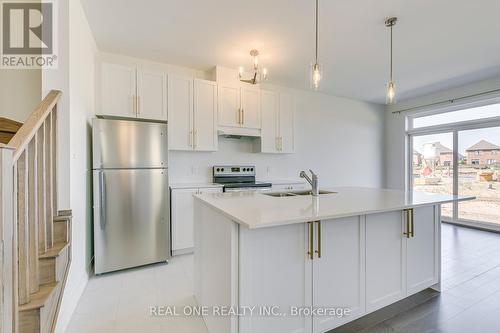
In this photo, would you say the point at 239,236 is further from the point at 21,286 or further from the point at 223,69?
the point at 223,69

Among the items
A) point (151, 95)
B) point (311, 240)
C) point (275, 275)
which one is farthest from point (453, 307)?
point (151, 95)

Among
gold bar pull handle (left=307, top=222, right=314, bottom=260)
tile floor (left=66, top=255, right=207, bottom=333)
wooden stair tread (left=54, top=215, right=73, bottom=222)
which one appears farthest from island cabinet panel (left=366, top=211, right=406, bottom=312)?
wooden stair tread (left=54, top=215, right=73, bottom=222)

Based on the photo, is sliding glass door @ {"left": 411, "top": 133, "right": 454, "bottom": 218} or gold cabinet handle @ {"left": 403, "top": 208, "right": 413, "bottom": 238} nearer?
gold cabinet handle @ {"left": 403, "top": 208, "right": 413, "bottom": 238}

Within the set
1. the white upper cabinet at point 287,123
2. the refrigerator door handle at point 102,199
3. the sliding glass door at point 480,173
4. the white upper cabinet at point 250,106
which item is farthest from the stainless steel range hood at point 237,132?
the sliding glass door at point 480,173

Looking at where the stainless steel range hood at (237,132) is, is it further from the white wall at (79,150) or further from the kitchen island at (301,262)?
the kitchen island at (301,262)

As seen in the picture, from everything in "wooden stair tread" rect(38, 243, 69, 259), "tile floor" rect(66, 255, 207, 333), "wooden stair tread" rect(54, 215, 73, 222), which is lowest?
"tile floor" rect(66, 255, 207, 333)

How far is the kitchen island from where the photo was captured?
52.9 inches

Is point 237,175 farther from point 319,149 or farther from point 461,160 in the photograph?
point 461,160

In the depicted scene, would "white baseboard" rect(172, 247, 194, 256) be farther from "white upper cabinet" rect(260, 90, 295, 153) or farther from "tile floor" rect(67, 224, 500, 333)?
"white upper cabinet" rect(260, 90, 295, 153)

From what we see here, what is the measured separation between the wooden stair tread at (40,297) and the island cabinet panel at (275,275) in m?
0.92

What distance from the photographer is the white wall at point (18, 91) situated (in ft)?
6.31

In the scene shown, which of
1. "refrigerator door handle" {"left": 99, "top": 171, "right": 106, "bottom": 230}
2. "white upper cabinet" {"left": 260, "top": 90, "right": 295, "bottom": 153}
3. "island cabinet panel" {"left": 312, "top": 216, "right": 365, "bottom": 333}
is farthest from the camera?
"white upper cabinet" {"left": 260, "top": 90, "right": 295, "bottom": 153}

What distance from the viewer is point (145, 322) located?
182 cm
